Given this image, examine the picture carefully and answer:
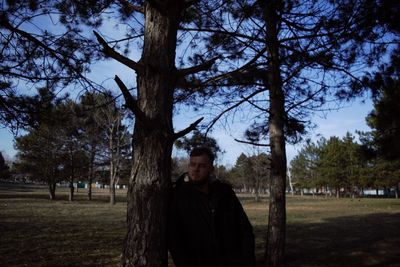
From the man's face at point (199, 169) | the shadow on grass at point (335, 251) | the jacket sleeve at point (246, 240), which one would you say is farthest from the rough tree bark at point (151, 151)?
the shadow on grass at point (335, 251)

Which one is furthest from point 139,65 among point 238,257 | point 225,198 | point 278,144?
point 278,144

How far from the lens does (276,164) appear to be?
7363 millimetres

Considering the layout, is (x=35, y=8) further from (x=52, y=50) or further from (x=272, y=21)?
(x=272, y=21)

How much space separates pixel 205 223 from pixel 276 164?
4908 mm

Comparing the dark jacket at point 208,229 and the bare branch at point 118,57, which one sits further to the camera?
the dark jacket at point 208,229

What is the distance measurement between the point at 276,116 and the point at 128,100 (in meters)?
5.56

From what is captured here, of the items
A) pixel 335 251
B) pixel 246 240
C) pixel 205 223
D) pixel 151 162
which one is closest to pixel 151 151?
pixel 151 162

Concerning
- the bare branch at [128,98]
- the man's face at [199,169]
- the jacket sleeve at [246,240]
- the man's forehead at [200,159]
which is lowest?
the jacket sleeve at [246,240]

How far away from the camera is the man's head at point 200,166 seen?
2855mm

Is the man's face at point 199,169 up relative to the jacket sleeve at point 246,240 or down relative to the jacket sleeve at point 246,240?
up

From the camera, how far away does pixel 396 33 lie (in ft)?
19.5

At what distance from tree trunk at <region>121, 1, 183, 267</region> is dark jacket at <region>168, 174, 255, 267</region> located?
0.10 meters

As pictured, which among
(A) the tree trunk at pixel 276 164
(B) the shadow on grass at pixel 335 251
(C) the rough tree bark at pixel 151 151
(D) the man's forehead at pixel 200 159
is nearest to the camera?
(C) the rough tree bark at pixel 151 151

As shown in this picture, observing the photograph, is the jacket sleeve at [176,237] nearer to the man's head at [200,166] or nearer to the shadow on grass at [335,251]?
the man's head at [200,166]
